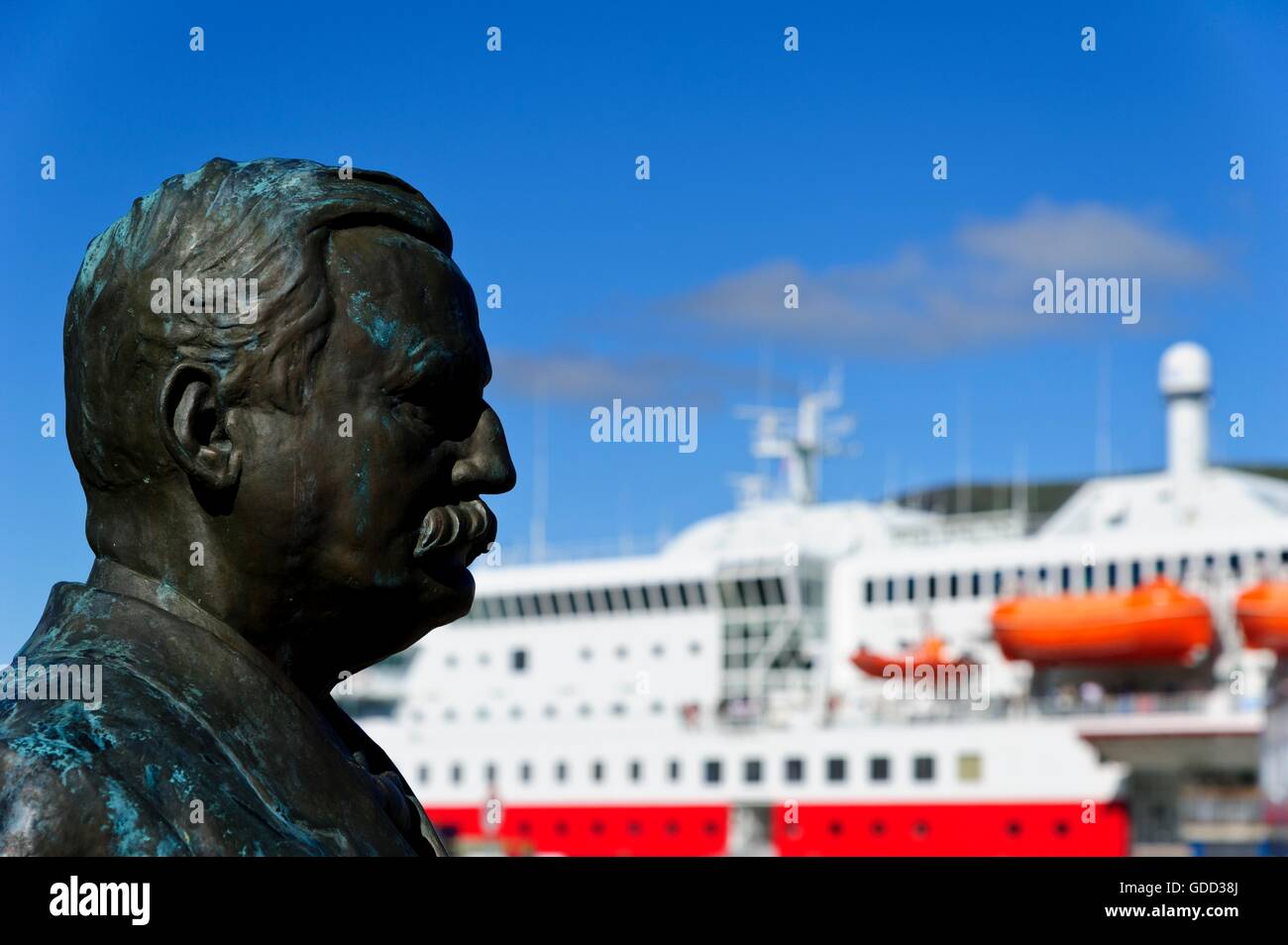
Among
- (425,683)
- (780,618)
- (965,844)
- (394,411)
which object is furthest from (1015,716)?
(394,411)

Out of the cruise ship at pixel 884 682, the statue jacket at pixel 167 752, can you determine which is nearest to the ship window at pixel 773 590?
the cruise ship at pixel 884 682

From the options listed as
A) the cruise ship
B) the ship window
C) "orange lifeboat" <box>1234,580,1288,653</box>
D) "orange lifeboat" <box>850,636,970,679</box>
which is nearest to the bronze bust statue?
the cruise ship

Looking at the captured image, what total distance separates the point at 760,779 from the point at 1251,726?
9.44 m

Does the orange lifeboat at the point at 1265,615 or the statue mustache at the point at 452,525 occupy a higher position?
the orange lifeboat at the point at 1265,615

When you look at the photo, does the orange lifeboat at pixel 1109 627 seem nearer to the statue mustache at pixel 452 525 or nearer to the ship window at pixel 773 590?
the ship window at pixel 773 590

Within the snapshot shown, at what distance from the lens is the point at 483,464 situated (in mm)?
2996

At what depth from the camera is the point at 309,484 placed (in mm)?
2867

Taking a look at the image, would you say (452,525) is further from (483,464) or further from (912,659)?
(912,659)

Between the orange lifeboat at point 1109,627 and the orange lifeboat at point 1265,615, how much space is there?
0.74 meters

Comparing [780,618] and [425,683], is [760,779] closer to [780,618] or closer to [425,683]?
[780,618]

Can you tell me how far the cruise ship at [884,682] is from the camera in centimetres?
3400

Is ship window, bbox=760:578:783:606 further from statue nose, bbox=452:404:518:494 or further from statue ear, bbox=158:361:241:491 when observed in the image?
statue ear, bbox=158:361:241:491

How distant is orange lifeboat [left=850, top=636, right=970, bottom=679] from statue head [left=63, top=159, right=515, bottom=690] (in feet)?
108

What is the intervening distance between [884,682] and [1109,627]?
17.4 ft
